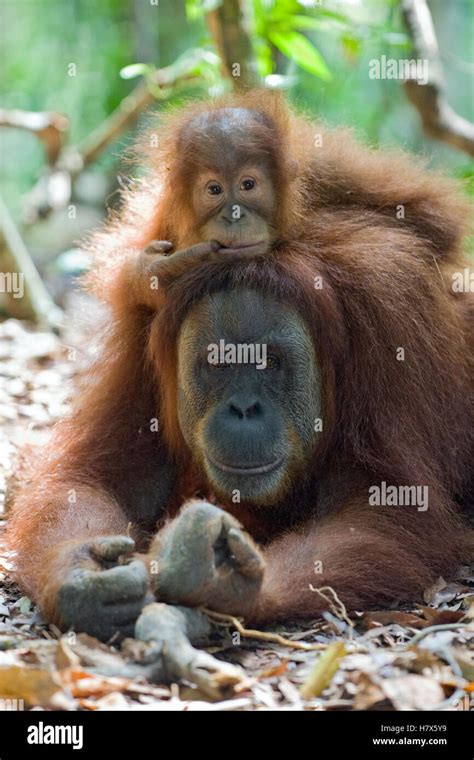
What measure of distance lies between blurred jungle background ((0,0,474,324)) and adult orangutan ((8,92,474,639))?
6.48ft

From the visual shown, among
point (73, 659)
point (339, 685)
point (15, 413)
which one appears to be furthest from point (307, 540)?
point (15, 413)

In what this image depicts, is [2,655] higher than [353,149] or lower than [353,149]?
lower

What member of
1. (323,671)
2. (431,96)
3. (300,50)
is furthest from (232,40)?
(323,671)

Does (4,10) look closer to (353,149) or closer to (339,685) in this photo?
(353,149)

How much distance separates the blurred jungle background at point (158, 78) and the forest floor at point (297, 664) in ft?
10.8

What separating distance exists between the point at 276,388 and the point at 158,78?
15.1 feet

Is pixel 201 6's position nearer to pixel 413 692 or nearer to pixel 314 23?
pixel 314 23

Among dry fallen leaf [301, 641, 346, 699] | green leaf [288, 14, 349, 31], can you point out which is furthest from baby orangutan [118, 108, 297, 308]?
green leaf [288, 14, 349, 31]

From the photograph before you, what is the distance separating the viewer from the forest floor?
2.91m

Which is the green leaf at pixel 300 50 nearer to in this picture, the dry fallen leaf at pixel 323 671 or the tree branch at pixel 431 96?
the tree branch at pixel 431 96

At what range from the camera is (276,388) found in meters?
3.82

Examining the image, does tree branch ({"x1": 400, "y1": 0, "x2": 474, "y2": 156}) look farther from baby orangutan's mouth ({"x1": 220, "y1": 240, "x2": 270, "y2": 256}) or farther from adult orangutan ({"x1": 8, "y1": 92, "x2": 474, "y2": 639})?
baby orangutan's mouth ({"x1": 220, "y1": 240, "x2": 270, "y2": 256})

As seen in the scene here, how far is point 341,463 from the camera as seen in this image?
3949 mm
